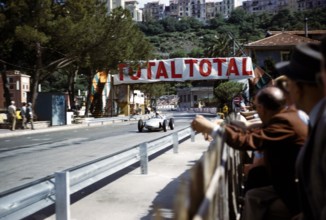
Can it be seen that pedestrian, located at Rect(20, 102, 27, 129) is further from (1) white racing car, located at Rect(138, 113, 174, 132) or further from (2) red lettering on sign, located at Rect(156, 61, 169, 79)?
(2) red lettering on sign, located at Rect(156, 61, 169, 79)

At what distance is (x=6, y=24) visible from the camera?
32.1 m

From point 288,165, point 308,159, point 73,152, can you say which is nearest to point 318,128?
point 308,159

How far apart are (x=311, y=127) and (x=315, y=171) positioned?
0.36 metres

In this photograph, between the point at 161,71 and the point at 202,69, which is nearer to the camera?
the point at 202,69

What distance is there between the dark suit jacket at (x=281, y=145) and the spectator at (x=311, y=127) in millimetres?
621

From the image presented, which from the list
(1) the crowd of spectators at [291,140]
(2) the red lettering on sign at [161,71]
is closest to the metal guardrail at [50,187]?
(1) the crowd of spectators at [291,140]

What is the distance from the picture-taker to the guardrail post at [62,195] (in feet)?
17.6

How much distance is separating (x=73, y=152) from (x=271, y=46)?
4592 centimetres

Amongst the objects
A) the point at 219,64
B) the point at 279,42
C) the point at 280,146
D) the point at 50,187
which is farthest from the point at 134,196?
the point at 279,42

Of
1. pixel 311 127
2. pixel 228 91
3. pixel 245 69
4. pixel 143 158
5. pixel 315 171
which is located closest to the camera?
pixel 315 171

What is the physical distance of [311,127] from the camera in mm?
2055

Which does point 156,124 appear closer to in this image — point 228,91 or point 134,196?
point 134,196

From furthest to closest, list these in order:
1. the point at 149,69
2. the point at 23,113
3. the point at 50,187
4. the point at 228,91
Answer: the point at 228,91, the point at 149,69, the point at 23,113, the point at 50,187

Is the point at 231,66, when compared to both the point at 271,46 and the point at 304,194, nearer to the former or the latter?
the point at 271,46
